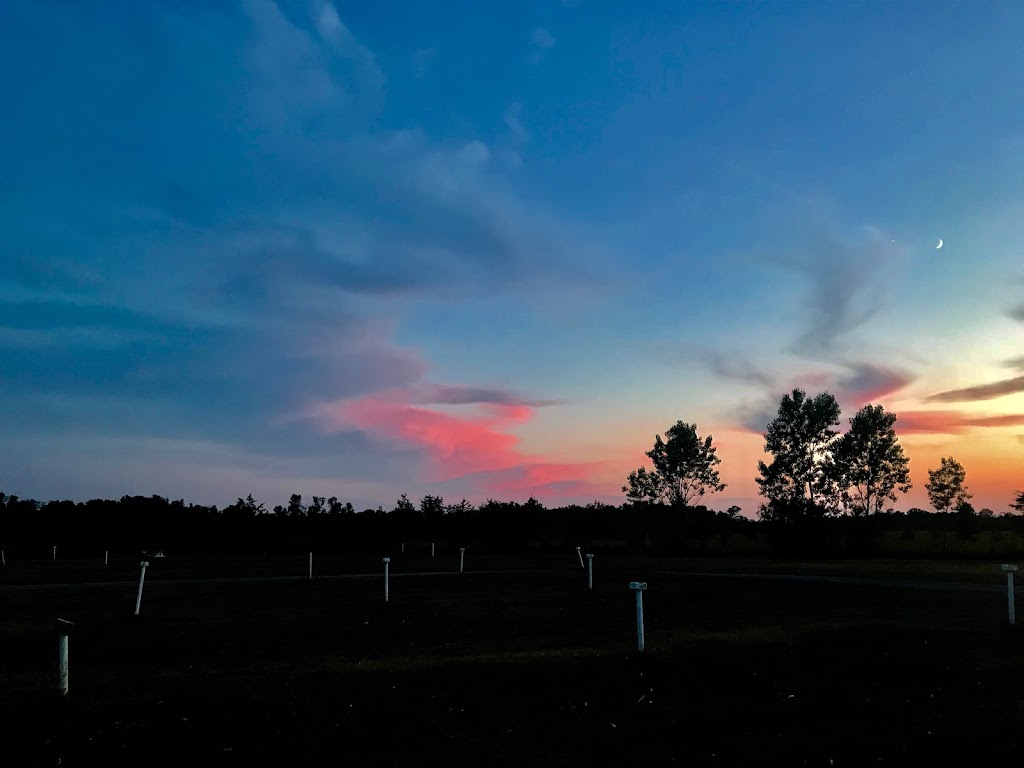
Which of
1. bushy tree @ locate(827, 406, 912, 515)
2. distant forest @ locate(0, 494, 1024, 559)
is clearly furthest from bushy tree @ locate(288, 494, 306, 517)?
bushy tree @ locate(827, 406, 912, 515)

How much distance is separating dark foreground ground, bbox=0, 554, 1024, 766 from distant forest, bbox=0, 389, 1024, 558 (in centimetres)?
5773

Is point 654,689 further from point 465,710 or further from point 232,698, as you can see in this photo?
point 232,698

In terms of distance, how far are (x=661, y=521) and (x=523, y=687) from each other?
93144mm

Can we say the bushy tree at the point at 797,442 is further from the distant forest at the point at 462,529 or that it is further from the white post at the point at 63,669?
the white post at the point at 63,669

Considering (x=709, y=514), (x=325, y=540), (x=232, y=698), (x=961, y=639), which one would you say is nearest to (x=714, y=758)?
(x=232, y=698)

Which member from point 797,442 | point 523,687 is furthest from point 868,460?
point 523,687

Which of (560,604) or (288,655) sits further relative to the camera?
(560,604)

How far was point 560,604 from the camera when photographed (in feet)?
83.2

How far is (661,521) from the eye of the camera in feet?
335

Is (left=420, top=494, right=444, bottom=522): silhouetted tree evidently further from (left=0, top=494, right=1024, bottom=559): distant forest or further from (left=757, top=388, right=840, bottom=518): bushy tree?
(left=757, top=388, right=840, bottom=518): bushy tree

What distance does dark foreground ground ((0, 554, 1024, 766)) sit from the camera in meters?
9.07

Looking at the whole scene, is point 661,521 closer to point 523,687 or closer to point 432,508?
point 432,508

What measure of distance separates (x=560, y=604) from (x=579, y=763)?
16987 millimetres

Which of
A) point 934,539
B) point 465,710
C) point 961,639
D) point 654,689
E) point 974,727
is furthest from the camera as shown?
point 934,539
